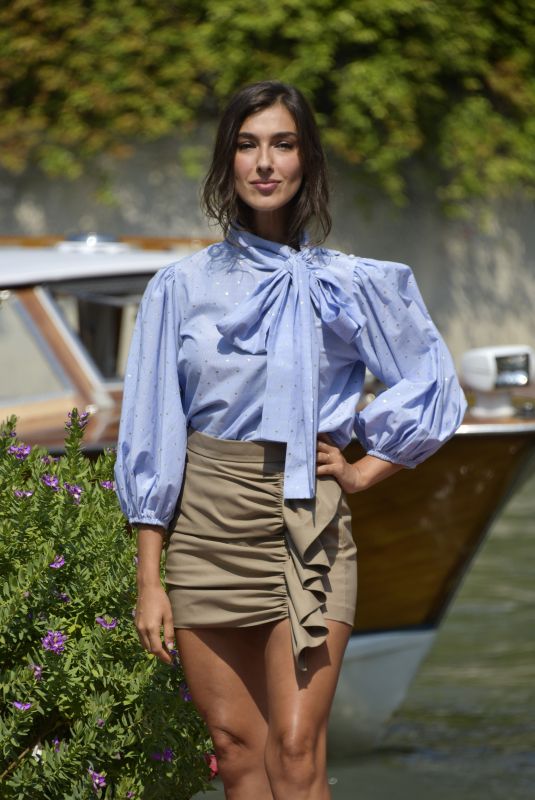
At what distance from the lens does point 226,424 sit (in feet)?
8.73

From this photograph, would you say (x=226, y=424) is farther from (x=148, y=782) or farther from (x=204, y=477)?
(x=148, y=782)

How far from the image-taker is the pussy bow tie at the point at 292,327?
2.61 metres

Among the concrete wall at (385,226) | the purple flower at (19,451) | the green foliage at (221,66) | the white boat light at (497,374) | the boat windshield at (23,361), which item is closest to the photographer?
the purple flower at (19,451)

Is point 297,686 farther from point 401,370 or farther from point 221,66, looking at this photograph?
point 221,66

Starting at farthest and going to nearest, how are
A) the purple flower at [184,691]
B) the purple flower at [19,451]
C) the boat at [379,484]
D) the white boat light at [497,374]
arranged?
1. the boat at [379,484]
2. the white boat light at [497,374]
3. the purple flower at [19,451]
4. the purple flower at [184,691]

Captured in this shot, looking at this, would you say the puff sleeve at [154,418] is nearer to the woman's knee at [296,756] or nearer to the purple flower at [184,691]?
the woman's knee at [296,756]

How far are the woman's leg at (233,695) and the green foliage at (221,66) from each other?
9271 mm

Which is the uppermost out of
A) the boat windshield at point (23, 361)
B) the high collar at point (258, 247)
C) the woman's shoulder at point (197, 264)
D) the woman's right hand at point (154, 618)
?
the high collar at point (258, 247)

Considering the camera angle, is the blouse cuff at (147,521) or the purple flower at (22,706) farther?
the purple flower at (22,706)

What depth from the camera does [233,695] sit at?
267cm

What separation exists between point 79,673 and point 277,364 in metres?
0.87

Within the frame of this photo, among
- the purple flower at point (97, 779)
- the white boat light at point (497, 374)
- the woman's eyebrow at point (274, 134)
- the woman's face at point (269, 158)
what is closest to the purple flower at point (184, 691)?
the purple flower at point (97, 779)

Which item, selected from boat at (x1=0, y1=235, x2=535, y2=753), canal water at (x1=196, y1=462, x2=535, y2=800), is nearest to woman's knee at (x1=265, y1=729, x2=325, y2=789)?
canal water at (x1=196, y1=462, x2=535, y2=800)

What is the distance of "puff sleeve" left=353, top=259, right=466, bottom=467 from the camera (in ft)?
8.96
